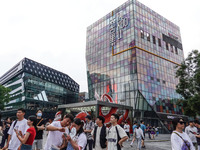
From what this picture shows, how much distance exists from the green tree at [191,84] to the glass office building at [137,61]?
12.7 metres

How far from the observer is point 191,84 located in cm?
2211

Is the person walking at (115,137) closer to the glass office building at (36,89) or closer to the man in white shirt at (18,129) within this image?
the man in white shirt at (18,129)

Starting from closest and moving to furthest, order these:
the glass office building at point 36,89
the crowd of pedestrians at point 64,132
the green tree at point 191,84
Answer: the crowd of pedestrians at point 64,132 → the green tree at point 191,84 → the glass office building at point 36,89

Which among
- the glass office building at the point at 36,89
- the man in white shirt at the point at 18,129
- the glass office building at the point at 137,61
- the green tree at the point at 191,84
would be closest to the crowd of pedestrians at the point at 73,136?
the man in white shirt at the point at 18,129

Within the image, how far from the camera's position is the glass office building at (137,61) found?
1431 inches

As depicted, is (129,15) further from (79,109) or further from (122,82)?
(79,109)

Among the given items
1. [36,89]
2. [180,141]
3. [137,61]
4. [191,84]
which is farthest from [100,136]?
[36,89]

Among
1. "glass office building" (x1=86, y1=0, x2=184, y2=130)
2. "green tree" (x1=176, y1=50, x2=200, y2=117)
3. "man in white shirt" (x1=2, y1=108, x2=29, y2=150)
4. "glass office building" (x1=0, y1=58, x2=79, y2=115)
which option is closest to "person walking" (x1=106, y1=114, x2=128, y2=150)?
"man in white shirt" (x1=2, y1=108, x2=29, y2=150)

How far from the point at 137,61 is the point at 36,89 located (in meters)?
30.5

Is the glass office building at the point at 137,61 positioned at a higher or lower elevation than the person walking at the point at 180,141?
higher

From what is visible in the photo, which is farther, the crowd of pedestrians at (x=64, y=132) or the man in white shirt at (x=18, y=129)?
the man in white shirt at (x=18, y=129)

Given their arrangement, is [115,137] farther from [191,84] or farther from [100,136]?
[191,84]

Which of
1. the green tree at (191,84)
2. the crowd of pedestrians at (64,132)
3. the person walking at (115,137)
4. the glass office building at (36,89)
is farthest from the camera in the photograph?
the glass office building at (36,89)

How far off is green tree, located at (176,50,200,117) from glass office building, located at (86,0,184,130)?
12.7 m
